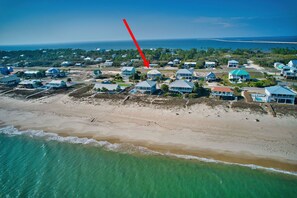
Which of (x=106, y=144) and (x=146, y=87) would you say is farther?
(x=146, y=87)

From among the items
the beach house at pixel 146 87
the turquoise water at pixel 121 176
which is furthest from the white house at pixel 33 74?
the turquoise water at pixel 121 176

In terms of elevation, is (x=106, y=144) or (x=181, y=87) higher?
(x=181, y=87)

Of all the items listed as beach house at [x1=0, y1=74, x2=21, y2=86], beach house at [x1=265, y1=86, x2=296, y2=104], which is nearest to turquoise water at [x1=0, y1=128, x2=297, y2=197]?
beach house at [x1=265, y1=86, x2=296, y2=104]

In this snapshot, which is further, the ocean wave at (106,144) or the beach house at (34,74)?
the beach house at (34,74)

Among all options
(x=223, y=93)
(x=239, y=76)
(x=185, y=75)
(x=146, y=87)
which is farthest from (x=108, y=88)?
(x=239, y=76)

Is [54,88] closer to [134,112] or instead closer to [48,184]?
[134,112]

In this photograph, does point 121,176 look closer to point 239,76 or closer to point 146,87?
point 146,87

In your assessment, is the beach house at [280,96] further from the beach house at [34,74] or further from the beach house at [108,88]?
the beach house at [34,74]

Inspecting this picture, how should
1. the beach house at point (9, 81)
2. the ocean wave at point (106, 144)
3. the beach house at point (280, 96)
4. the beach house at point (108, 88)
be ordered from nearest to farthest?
the ocean wave at point (106, 144), the beach house at point (280, 96), the beach house at point (108, 88), the beach house at point (9, 81)
